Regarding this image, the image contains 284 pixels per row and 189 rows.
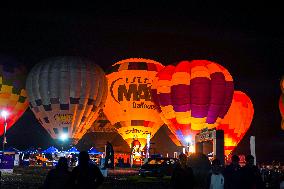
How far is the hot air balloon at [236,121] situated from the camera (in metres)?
45.1

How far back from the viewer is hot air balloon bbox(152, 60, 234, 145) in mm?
38062

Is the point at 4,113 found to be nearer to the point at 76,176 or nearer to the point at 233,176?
the point at 233,176

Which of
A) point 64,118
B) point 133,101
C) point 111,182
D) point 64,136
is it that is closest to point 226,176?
point 111,182

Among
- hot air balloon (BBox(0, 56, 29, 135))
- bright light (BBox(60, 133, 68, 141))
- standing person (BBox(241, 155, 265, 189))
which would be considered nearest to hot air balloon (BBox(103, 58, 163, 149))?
bright light (BBox(60, 133, 68, 141))

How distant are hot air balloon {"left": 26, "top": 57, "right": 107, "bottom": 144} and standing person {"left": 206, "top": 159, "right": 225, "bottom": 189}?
107ft

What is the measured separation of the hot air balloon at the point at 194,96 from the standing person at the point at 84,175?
97.5 ft

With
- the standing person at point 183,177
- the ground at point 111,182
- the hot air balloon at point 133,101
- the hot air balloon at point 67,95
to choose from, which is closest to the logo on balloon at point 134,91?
the hot air balloon at point 133,101

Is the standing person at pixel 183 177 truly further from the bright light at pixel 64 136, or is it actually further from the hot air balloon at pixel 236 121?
the hot air balloon at pixel 236 121

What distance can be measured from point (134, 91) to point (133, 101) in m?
1.00

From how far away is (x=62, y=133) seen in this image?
4238cm

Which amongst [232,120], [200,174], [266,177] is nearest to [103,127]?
[232,120]

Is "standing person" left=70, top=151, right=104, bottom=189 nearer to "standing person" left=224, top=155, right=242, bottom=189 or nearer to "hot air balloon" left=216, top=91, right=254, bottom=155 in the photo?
"standing person" left=224, top=155, right=242, bottom=189

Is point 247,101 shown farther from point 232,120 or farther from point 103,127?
point 103,127

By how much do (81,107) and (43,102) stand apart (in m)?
3.65
